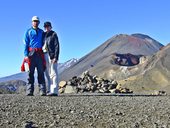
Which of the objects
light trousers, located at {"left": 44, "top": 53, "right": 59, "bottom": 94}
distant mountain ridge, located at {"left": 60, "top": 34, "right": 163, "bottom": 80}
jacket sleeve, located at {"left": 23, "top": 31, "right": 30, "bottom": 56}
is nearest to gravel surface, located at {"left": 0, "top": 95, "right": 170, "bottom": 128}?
jacket sleeve, located at {"left": 23, "top": 31, "right": 30, "bottom": 56}

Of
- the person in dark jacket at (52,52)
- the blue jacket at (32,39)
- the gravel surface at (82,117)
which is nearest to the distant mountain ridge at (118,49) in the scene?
the person in dark jacket at (52,52)

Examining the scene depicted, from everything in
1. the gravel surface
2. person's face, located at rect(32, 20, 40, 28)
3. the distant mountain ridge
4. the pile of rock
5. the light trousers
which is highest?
the distant mountain ridge

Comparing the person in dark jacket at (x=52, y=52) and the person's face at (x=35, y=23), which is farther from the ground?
the person's face at (x=35, y=23)

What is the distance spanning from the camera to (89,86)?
77.0ft

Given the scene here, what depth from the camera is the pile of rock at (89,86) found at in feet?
73.4

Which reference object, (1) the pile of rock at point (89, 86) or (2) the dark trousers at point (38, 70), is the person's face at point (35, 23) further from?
(1) the pile of rock at point (89, 86)

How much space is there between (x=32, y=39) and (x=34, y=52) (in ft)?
1.35

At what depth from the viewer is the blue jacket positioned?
46.6 feet

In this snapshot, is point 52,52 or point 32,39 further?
point 52,52

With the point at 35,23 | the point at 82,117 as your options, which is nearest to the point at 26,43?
the point at 35,23

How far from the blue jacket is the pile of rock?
7576mm

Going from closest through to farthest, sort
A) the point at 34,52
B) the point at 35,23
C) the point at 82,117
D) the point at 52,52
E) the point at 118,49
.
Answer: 1. the point at 82,117
2. the point at 35,23
3. the point at 34,52
4. the point at 52,52
5. the point at 118,49

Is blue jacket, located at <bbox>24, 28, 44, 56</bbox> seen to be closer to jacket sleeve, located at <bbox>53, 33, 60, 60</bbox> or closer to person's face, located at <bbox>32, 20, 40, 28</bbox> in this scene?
person's face, located at <bbox>32, 20, 40, 28</bbox>

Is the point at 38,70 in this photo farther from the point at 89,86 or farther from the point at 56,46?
the point at 89,86
